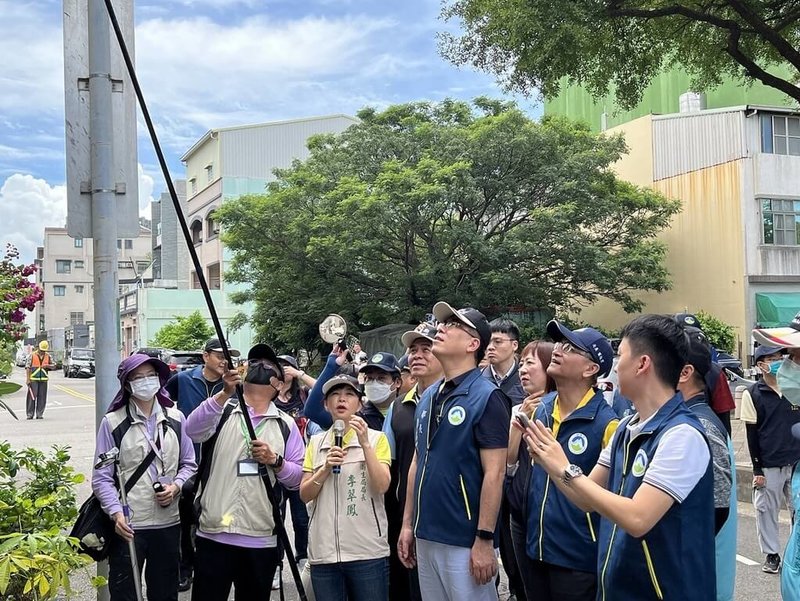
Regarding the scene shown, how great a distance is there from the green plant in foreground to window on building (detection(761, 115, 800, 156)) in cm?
3010

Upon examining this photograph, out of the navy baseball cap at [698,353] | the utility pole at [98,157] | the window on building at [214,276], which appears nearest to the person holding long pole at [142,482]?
the utility pole at [98,157]

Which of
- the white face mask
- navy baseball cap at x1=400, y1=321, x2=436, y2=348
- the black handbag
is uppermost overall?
navy baseball cap at x1=400, y1=321, x2=436, y2=348

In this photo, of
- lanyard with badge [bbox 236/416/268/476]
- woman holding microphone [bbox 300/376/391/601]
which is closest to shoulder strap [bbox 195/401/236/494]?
lanyard with badge [bbox 236/416/268/476]

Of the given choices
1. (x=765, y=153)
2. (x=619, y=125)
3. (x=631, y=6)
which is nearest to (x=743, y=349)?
(x=765, y=153)

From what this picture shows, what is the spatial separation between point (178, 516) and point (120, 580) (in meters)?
0.45

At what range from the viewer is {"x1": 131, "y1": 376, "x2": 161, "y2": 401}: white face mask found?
14.3ft

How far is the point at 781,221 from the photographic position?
29250 mm

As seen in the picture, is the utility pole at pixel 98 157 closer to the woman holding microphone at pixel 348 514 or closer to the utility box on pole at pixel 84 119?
the utility box on pole at pixel 84 119

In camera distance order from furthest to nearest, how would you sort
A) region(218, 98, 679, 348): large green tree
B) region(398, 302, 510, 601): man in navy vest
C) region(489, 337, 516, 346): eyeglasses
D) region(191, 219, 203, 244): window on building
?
region(191, 219, 203, 244): window on building → region(218, 98, 679, 348): large green tree → region(489, 337, 516, 346): eyeglasses → region(398, 302, 510, 601): man in navy vest

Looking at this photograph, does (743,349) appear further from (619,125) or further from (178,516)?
(178,516)

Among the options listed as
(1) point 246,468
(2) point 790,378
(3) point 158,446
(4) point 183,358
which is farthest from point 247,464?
(4) point 183,358

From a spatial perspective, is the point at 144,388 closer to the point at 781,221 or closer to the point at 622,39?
the point at 622,39

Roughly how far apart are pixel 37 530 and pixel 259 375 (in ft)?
4.80

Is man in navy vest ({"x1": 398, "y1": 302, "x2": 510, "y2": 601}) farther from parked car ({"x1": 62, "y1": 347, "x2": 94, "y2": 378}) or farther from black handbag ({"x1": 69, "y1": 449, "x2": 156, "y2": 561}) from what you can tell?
parked car ({"x1": 62, "y1": 347, "x2": 94, "y2": 378})
